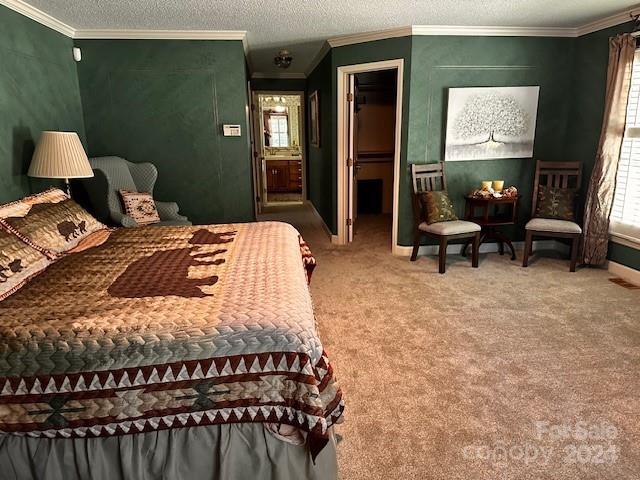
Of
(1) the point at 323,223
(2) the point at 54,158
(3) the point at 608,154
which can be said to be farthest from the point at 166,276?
(1) the point at 323,223

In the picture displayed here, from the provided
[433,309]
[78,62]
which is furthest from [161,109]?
[433,309]

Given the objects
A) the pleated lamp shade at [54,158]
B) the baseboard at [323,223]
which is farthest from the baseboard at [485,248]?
the pleated lamp shade at [54,158]

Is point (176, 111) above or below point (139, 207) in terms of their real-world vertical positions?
above

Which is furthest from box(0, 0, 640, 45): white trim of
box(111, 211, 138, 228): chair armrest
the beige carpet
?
the beige carpet

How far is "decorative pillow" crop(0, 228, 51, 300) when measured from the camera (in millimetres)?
1879

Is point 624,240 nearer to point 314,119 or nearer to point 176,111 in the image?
point 314,119

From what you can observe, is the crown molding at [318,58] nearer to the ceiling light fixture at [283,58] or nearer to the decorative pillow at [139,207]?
the ceiling light fixture at [283,58]

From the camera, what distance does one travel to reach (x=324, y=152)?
587cm

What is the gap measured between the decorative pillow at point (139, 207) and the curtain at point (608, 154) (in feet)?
13.4

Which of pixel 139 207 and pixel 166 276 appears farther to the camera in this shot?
pixel 139 207

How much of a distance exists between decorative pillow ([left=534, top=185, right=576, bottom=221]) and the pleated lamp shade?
419 cm

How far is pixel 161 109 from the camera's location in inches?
174

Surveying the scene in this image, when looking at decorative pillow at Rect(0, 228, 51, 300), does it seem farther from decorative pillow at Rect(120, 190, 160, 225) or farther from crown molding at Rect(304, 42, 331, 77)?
crown molding at Rect(304, 42, 331, 77)

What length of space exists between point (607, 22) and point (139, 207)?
4611mm
